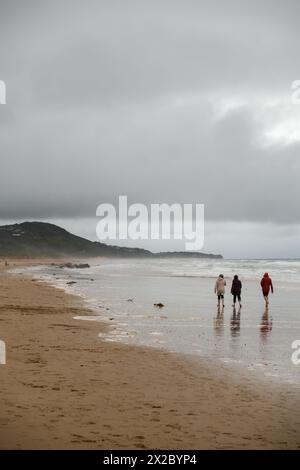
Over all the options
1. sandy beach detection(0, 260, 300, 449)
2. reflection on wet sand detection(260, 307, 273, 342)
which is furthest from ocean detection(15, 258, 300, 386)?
sandy beach detection(0, 260, 300, 449)

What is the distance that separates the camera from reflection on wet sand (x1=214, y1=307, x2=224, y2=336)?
17000 millimetres

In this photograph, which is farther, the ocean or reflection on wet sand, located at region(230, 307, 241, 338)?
reflection on wet sand, located at region(230, 307, 241, 338)

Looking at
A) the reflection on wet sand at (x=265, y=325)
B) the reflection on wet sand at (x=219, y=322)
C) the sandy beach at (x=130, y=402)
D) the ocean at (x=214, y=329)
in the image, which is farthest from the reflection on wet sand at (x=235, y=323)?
the sandy beach at (x=130, y=402)

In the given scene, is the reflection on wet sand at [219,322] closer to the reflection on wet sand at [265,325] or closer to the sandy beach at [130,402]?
the reflection on wet sand at [265,325]

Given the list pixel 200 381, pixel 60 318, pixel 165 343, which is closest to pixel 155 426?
pixel 200 381

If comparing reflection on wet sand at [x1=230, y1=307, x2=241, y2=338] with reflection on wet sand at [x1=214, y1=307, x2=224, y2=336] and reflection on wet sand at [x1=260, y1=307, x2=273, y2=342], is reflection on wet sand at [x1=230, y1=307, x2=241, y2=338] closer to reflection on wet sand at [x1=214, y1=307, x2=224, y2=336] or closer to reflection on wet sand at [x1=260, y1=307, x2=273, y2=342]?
reflection on wet sand at [x1=214, y1=307, x2=224, y2=336]

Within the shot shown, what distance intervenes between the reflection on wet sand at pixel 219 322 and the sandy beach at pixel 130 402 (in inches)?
181

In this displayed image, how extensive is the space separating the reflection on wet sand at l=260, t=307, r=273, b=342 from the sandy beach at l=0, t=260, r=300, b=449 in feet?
15.9

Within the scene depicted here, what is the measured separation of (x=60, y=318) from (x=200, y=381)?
975 cm

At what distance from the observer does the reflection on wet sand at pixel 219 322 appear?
17.0 m

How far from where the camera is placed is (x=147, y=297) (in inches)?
1166

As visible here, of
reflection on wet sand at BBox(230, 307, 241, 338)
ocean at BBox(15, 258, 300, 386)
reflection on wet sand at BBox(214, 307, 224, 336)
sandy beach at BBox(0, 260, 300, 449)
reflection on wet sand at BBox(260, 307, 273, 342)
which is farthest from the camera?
reflection on wet sand at BBox(214, 307, 224, 336)
